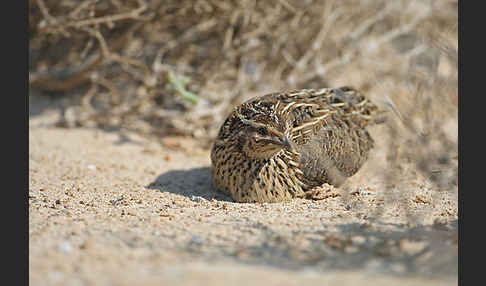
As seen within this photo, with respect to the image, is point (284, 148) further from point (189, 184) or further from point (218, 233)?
point (189, 184)

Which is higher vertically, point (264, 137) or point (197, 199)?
point (264, 137)

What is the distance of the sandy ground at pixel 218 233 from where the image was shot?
295 cm

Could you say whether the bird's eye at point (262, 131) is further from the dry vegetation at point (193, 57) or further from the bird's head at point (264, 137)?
the dry vegetation at point (193, 57)

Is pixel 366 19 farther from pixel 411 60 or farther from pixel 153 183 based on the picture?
pixel 153 183

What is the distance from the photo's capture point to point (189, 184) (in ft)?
19.1

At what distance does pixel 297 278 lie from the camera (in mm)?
2863

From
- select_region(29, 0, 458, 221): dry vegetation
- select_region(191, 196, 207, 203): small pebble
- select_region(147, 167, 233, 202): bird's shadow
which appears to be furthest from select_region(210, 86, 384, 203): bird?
select_region(29, 0, 458, 221): dry vegetation

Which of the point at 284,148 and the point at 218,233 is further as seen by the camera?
the point at 284,148

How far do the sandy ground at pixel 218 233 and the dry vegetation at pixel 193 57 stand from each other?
1816 millimetres

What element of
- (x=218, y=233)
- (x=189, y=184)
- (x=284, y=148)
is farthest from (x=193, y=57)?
(x=218, y=233)

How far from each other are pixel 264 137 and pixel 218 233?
119 centimetres

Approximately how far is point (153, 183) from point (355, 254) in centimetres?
308

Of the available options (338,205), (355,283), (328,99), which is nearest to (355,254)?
(355,283)

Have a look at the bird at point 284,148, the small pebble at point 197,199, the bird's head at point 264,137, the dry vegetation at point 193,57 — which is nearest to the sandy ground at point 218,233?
the small pebble at point 197,199
